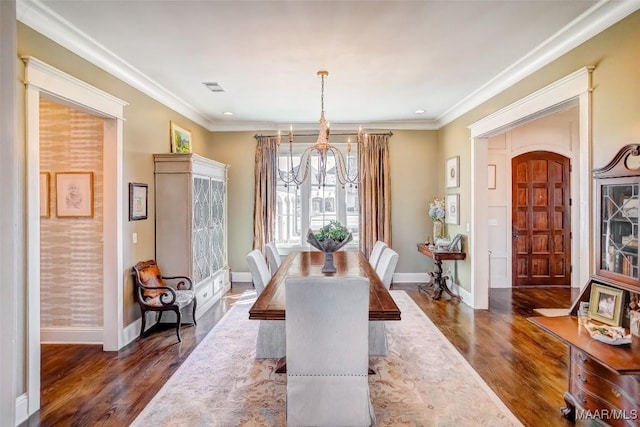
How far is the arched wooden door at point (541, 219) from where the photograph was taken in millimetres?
6254

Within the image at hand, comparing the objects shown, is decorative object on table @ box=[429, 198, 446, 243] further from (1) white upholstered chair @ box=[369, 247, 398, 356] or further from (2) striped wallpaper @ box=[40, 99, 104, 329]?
(2) striped wallpaper @ box=[40, 99, 104, 329]

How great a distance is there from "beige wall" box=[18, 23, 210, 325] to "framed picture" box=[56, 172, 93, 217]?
14.7 inches

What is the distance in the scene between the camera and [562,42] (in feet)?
10.1

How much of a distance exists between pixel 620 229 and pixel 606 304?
503 millimetres

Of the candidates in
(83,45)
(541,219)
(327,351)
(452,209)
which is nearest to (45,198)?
(83,45)

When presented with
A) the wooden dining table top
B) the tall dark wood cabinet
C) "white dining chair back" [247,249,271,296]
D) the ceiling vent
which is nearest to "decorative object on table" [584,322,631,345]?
the tall dark wood cabinet

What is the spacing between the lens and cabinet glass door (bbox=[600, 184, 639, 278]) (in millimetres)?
2240

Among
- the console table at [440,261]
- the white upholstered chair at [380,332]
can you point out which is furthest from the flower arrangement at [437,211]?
the white upholstered chair at [380,332]

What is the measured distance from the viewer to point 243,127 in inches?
258

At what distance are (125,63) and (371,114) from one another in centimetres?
360

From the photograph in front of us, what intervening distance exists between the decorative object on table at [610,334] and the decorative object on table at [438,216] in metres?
3.84

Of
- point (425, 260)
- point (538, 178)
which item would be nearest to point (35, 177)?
point (425, 260)

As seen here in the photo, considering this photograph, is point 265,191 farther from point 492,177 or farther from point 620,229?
point 620,229

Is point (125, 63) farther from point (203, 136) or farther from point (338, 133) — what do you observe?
point (338, 133)
